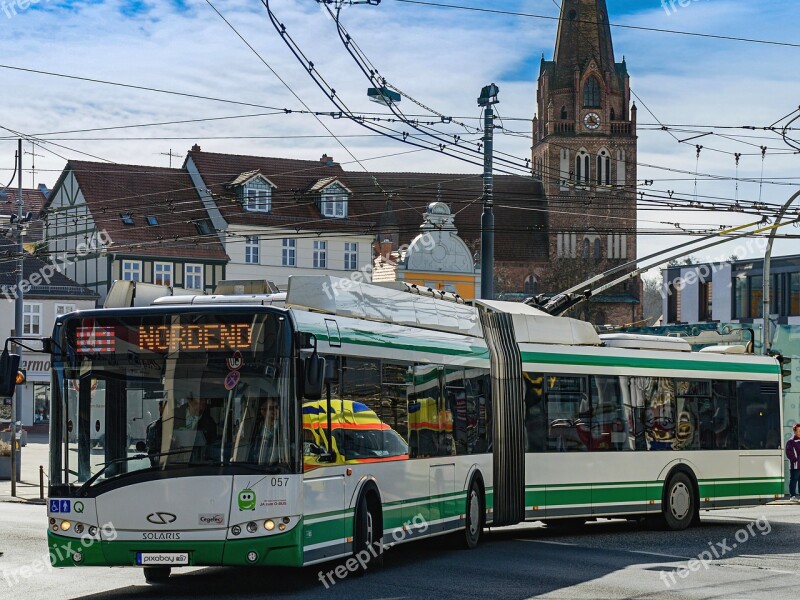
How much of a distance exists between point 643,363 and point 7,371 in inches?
428

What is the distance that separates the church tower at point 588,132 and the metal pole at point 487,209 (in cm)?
8148

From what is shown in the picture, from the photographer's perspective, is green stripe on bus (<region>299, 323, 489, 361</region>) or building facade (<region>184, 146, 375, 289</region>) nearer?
green stripe on bus (<region>299, 323, 489, 361</region>)

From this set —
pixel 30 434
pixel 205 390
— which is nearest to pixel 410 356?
pixel 205 390

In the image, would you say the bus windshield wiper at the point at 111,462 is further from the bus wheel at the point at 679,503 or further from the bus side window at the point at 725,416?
the bus side window at the point at 725,416

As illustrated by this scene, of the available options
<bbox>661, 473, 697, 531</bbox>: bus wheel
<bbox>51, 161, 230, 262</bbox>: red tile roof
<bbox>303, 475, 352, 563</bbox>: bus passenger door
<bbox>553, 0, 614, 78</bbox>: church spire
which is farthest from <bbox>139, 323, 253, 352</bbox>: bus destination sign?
<bbox>553, 0, 614, 78</bbox>: church spire

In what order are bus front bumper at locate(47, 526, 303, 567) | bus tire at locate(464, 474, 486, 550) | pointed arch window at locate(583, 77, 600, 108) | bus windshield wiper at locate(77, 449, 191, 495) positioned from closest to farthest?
bus front bumper at locate(47, 526, 303, 567)
bus windshield wiper at locate(77, 449, 191, 495)
bus tire at locate(464, 474, 486, 550)
pointed arch window at locate(583, 77, 600, 108)

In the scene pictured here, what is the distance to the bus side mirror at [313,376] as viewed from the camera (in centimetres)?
1202

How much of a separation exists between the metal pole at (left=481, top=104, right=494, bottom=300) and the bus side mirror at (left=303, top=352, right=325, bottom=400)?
12553 mm

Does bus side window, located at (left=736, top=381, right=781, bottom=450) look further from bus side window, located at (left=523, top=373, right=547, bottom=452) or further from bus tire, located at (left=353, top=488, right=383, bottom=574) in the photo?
bus tire, located at (left=353, top=488, right=383, bottom=574)

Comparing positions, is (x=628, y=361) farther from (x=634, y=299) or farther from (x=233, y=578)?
(x=634, y=299)

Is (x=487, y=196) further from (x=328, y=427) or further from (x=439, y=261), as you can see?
(x=439, y=261)

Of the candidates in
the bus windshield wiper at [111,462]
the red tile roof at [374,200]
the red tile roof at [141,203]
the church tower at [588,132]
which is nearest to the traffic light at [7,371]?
Result: the bus windshield wiper at [111,462]

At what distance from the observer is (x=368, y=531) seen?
45.9 ft

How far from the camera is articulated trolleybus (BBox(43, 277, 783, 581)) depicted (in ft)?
39.6
